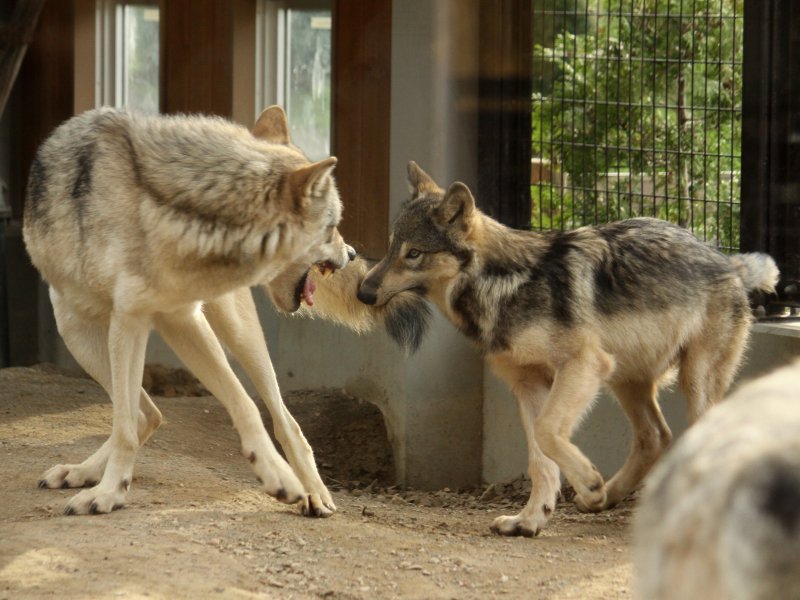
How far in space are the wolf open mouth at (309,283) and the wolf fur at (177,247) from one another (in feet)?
0.04

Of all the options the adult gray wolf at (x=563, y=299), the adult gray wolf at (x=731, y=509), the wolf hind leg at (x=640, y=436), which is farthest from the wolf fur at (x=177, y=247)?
the adult gray wolf at (x=731, y=509)

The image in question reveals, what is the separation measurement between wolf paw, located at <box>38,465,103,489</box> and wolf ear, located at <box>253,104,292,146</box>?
190 centimetres

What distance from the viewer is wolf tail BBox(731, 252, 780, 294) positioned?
20.2 feet

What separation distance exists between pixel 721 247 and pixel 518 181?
5.11ft

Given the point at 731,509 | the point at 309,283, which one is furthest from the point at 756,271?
the point at 731,509

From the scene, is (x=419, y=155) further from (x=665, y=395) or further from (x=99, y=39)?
(x=99, y=39)

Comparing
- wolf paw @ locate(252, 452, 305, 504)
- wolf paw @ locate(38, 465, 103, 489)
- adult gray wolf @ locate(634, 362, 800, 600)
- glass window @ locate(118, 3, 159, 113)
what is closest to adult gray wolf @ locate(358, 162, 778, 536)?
wolf paw @ locate(252, 452, 305, 504)

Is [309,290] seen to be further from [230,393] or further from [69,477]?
[69,477]

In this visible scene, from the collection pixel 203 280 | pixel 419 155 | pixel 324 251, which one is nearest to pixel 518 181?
pixel 419 155

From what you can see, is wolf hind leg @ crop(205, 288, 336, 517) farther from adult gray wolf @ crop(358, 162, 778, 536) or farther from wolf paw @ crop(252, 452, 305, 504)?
adult gray wolf @ crop(358, 162, 778, 536)

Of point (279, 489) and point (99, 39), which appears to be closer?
point (279, 489)

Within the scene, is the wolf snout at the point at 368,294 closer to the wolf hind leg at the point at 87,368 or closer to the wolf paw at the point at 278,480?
the wolf paw at the point at 278,480

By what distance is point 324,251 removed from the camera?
5844mm

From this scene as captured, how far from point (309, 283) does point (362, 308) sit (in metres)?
0.36
